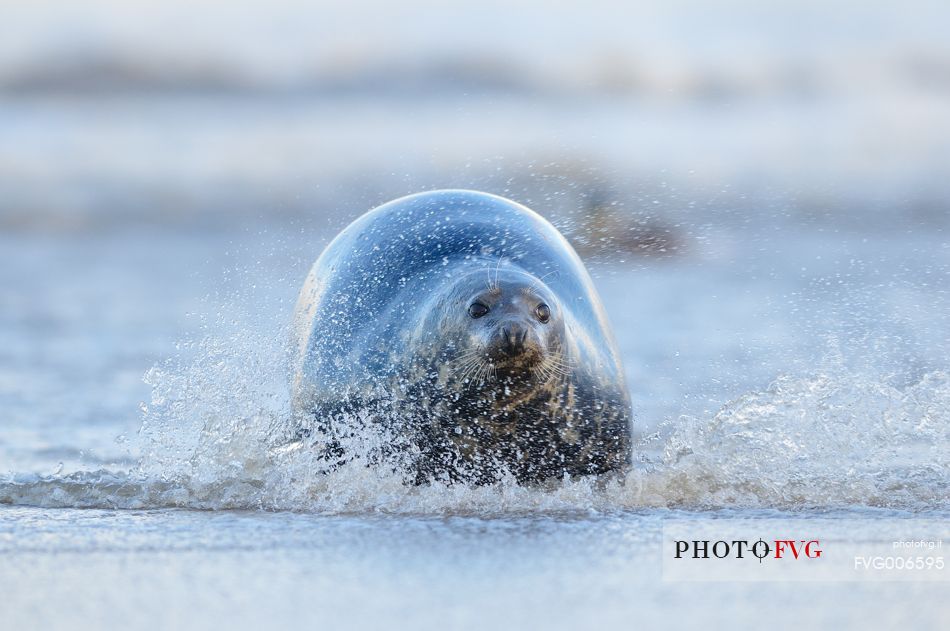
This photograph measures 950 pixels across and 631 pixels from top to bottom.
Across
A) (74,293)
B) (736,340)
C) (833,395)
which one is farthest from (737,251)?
(833,395)

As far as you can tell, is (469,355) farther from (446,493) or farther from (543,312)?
(446,493)

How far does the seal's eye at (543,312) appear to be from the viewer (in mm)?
4598

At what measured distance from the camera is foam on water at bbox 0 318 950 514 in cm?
483

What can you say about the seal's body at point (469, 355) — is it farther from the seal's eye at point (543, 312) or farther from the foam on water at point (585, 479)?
the foam on water at point (585, 479)

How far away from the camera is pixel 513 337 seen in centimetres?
448

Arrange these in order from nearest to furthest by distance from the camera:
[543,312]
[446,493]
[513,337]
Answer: [513,337] < [543,312] < [446,493]

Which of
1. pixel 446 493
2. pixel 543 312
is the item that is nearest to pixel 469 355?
pixel 543 312

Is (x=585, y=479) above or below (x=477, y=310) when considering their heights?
below

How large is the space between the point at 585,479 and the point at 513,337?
1.98 ft

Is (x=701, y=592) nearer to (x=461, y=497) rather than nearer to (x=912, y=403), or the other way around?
(x=461, y=497)

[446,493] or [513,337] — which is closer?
[513,337]

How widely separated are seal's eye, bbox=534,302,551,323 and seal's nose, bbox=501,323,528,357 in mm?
112

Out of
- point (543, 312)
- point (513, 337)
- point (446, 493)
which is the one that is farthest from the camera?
point (446, 493)

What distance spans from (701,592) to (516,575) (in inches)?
17.9
